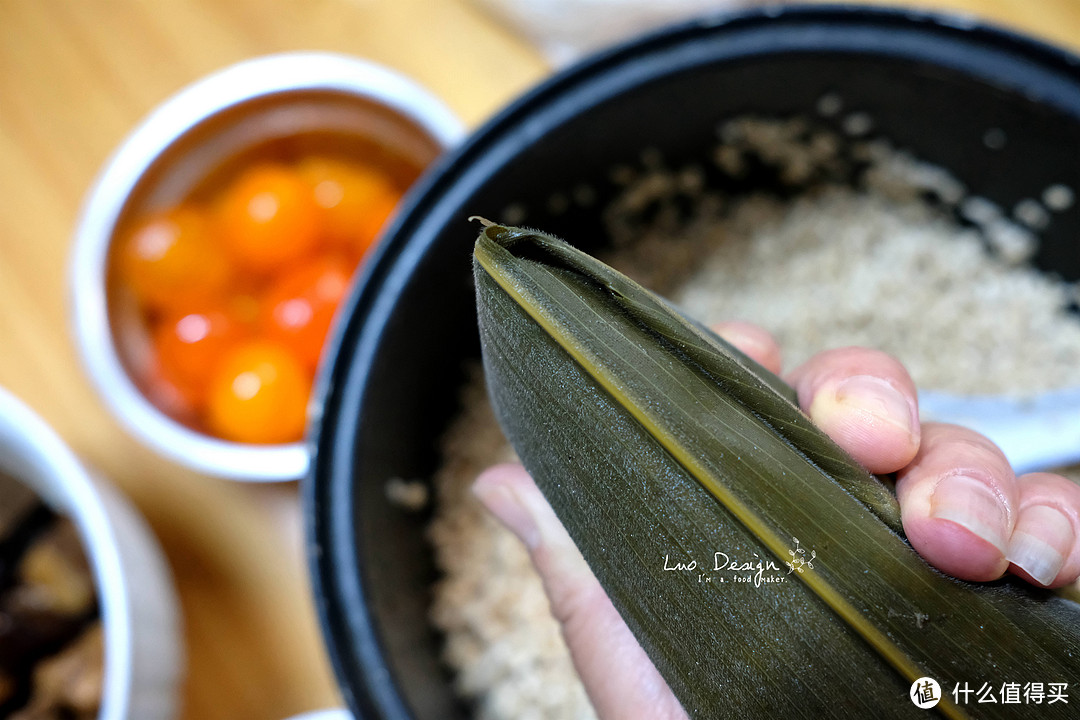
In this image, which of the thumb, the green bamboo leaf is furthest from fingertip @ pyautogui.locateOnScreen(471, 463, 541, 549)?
the green bamboo leaf

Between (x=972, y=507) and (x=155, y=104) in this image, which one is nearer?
(x=972, y=507)

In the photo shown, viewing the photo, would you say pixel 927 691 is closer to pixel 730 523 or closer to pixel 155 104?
pixel 730 523

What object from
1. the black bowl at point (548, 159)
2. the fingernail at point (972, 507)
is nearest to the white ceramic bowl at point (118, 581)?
the black bowl at point (548, 159)

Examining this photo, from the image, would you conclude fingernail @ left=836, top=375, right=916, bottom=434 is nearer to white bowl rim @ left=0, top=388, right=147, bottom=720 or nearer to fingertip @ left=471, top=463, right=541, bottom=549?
fingertip @ left=471, top=463, right=541, bottom=549

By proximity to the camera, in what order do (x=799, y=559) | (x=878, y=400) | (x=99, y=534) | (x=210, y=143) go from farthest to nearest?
(x=210, y=143)
(x=99, y=534)
(x=878, y=400)
(x=799, y=559)

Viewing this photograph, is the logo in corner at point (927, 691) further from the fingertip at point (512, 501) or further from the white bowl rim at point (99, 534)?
the white bowl rim at point (99, 534)

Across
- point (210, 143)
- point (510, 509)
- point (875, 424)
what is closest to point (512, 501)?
point (510, 509)

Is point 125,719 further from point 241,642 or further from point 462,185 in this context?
point 462,185
